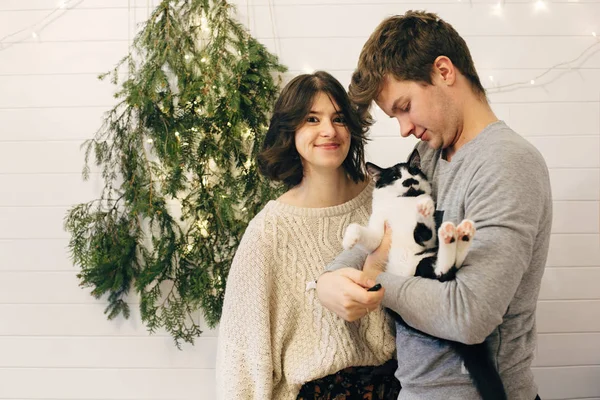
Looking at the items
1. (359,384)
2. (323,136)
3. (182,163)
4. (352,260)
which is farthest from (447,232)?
(182,163)

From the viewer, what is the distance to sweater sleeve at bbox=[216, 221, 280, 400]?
1520 mm

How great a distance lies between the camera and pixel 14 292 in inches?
89.2

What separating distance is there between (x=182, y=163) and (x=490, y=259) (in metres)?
1.44

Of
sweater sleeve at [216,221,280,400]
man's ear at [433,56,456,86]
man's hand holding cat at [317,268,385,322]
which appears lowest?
sweater sleeve at [216,221,280,400]

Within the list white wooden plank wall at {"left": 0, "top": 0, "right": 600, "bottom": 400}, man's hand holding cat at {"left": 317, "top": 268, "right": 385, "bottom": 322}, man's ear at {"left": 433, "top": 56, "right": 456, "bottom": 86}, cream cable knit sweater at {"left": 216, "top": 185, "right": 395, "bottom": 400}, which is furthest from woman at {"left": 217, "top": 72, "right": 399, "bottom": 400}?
white wooden plank wall at {"left": 0, "top": 0, "right": 600, "bottom": 400}

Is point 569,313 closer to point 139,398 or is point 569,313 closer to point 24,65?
point 139,398

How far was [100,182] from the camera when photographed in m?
2.22

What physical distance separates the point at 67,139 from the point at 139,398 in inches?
48.1

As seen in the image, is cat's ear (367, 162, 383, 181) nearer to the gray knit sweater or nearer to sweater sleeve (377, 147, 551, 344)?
the gray knit sweater

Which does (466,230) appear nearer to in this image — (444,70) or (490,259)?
(490,259)

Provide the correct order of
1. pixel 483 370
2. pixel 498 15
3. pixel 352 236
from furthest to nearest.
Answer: pixel 498 15, pixel 352 236, pixel 483 370

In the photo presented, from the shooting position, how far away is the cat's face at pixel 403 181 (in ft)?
4.07

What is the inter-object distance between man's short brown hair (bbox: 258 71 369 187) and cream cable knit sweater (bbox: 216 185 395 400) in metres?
0.17

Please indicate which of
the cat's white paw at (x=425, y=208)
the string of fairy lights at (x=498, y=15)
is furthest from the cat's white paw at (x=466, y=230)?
the string of fairy lights at (x=498, y=15)
